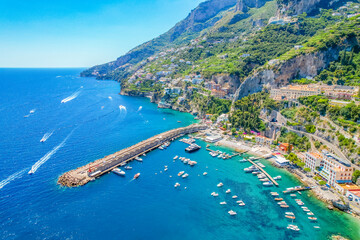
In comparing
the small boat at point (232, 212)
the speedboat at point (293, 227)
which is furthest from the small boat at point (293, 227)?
the small boat at point (232, 212)

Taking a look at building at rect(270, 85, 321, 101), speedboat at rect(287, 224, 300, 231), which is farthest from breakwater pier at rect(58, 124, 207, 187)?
speedboat at rect(287, 224, 300, 231)

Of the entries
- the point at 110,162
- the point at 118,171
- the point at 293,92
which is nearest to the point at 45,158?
the point at 110,162

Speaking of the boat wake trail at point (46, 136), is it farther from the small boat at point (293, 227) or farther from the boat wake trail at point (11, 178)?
the small boat at point (293, 227)

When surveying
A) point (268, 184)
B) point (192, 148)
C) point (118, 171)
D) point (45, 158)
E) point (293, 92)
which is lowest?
point (268, 184)

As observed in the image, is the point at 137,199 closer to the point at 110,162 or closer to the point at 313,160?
the point at 110,162

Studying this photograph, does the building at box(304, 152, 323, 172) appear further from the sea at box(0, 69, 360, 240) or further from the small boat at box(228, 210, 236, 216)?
the small boat at box(228, 210, 236, 216)

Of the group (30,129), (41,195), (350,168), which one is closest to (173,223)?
(41,195)

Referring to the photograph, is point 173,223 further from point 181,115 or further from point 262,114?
point 181,115
